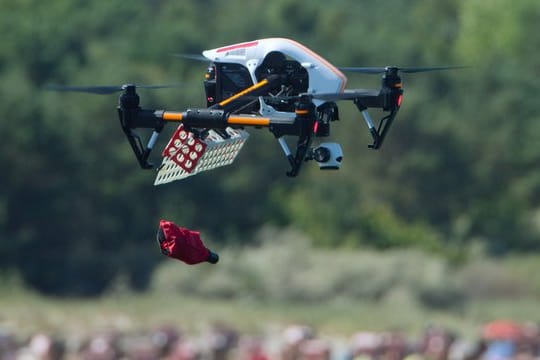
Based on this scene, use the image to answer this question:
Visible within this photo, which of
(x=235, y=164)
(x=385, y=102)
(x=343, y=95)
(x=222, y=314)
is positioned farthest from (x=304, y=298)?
(x=343, y=95)

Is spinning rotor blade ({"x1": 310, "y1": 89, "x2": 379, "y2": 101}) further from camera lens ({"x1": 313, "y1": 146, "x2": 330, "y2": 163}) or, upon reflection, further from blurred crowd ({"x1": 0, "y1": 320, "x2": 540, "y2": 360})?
blurred crowd ({"x1": 0, "y1": 320, "x2": 540, "y2": 360})

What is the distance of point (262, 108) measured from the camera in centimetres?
1827

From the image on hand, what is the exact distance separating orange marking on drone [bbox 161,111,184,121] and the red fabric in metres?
1.26

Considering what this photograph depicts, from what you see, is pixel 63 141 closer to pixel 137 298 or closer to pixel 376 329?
pixel 137 298

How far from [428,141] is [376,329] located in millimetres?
35757

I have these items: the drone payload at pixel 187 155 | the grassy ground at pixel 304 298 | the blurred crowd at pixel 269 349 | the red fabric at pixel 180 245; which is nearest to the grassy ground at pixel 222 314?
the grassy ground at pixel 304 298

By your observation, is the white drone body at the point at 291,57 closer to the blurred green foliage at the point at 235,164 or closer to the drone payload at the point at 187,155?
the drone payload at the point at 187,155

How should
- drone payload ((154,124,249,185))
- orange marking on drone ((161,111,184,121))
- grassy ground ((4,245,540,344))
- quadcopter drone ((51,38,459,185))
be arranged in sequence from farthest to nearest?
grassy ground ((4,245,540,344)), drone payload ((154,124,249,185)), orange marking on drone ((161,111,184,121)), quadcopter drone ((51,38,459,185))

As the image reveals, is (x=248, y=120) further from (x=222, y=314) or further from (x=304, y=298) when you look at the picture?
(x=304, y=298)

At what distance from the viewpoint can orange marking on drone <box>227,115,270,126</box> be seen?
1770 centimetres

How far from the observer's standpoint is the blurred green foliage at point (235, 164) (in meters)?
71.5

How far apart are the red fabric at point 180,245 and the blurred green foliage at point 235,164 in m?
42.3

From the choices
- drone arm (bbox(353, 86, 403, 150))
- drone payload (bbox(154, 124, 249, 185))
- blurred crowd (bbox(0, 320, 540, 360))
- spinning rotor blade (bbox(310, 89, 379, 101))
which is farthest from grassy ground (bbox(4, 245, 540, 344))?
spinning rotor blade (bbox(310, 89, 379, 101))

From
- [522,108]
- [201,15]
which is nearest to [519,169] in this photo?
[522,108]
